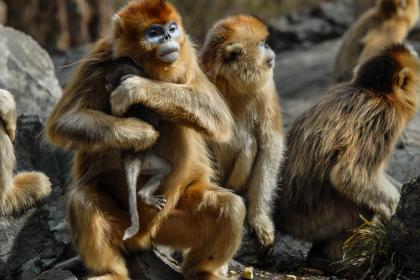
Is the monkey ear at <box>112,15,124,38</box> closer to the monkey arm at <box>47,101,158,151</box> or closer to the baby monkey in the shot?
the baby monkey

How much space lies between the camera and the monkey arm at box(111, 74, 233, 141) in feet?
18.3

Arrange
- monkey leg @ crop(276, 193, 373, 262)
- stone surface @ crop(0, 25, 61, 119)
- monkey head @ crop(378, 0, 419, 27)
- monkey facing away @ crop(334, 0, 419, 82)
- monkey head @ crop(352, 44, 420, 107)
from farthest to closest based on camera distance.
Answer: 1. monkey head @ crop(378, 0, 419, 27)
2. monkey facing away @ crop(334, 0, 419, 82)
3. stone surface @ crop(0, 25, 61, 119)
4. monkey head @ crop(352, 44, 420, 107)
5. monkey leg @ crop(276, 193, 373, 262)

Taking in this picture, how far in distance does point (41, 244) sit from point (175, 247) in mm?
1368

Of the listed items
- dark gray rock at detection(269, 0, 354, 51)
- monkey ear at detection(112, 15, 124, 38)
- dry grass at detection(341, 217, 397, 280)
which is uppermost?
monkey ear at detection(112, 15, 124, 38)

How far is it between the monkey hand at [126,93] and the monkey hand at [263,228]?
6.55ft

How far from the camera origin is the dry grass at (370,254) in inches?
251

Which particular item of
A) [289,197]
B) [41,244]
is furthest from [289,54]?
[41,244]

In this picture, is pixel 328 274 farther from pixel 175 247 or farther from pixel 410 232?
pixel 175 247

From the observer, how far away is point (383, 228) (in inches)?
263

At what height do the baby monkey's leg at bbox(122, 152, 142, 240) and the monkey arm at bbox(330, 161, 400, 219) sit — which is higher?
the baby monkey's leg at bbox(122, 152, 142, 240)

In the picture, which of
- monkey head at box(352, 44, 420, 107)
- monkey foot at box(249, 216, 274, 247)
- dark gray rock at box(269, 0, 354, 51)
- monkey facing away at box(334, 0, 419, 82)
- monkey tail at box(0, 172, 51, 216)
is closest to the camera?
monkey tail at box(0, 172, 51, 216)

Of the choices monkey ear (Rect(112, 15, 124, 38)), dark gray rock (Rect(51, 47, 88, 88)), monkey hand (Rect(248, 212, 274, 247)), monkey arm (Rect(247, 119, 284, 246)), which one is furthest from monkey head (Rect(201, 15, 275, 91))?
dark gray rock (Rect(51, 47, 88, 88))

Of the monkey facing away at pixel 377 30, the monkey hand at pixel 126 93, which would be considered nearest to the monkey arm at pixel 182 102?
the monkey hand at pixel 126 93

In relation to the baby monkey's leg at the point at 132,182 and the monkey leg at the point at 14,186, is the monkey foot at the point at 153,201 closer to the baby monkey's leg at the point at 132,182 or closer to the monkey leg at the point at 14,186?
the baby monkey's leg at the point at 132,182
